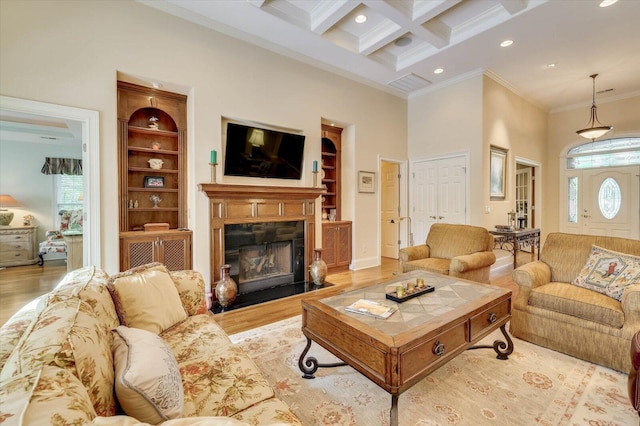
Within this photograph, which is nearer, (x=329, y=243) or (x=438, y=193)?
(x=329, y=243)

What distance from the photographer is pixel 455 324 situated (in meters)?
1.73

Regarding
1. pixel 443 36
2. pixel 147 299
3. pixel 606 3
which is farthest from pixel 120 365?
pixel 606 3

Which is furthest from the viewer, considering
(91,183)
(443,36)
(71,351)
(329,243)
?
(329,243)

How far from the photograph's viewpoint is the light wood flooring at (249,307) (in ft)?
10.1

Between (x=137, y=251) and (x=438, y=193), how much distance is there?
4959 mm

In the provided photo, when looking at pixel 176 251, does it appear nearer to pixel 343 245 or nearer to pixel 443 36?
pixel 343 245

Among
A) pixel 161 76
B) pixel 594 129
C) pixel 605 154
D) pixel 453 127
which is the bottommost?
pixel 605 154

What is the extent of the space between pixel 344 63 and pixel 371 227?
9.62 ft

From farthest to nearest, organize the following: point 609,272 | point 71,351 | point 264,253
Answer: point 264,253 → point 609,272 → point 71,351

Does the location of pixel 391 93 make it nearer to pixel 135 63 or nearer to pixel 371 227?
pixel 371 227

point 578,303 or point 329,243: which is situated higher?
point 329,243

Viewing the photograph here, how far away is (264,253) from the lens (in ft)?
13.8

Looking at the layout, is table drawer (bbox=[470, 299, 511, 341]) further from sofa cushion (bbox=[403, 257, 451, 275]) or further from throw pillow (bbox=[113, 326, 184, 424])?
→ throw pillow (bbox=[113, 326, 184, 424])

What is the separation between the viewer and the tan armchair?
3.22 meters
